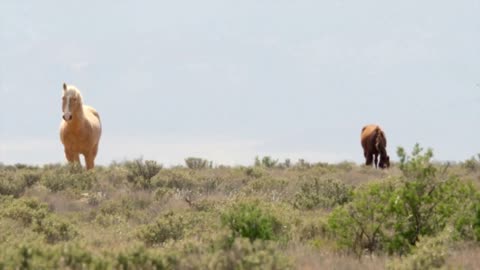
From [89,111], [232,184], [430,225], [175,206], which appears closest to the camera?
[430,225]

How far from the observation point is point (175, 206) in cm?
1505

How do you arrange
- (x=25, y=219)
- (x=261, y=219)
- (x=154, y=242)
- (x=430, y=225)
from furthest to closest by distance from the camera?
(x=25, y=219)
(x=154, y=242)
(x=430, y=225)
(x=261, y=219)

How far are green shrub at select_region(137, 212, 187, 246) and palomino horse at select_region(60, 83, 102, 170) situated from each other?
10826 mm

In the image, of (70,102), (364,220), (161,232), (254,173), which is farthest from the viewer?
(254,173)

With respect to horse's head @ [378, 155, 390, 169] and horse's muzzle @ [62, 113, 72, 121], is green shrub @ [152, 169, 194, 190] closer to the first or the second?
horse's muzzle @ [62, 113, 72, 121]

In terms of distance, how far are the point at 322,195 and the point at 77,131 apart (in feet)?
28.8

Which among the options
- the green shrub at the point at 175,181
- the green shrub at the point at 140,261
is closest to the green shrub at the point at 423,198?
the green shrub at the point at 140,261

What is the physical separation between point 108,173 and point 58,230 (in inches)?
445

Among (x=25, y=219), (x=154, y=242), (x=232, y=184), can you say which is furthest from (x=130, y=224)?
(x=232, y=184)

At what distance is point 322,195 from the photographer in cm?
1580

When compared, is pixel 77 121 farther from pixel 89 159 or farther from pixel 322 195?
pixel 322 195

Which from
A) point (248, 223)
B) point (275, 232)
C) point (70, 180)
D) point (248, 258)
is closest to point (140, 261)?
point (248, 258)

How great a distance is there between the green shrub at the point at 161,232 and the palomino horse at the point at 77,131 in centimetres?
1083

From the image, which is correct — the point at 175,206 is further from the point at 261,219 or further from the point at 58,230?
the point at 261,219
